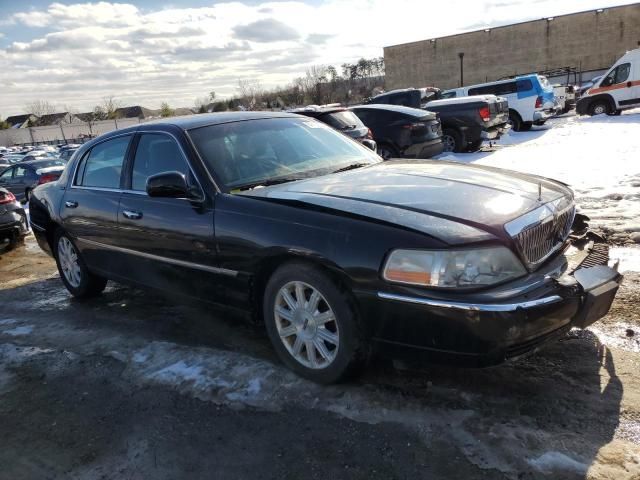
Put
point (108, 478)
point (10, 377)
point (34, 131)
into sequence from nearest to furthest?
point (108, 478)
point (10, 377)
point (34, 131)

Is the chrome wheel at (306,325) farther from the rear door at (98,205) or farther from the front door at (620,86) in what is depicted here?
the front door at (620,86)

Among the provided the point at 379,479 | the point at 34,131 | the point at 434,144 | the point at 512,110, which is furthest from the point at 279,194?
the point at 34,131

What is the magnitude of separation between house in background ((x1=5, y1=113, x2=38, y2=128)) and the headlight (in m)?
109

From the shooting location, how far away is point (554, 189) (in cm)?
358

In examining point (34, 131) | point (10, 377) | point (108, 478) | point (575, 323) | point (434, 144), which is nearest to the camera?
point (108, 478)

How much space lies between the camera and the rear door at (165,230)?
3.71 meters

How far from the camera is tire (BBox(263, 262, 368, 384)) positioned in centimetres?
303

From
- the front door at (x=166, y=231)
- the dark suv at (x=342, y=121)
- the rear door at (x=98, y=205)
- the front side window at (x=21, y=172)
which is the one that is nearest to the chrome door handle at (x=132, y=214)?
the front door at (x=166, y=231)

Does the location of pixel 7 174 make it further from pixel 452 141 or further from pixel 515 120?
pixel 515 120

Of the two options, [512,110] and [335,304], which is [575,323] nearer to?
[335,304]

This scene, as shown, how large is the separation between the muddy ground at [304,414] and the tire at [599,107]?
19738 mm

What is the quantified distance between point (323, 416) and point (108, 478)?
1.11m

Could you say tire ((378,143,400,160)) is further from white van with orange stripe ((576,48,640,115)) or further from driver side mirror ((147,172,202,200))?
white van with orange stripe ((576,48,640,115))

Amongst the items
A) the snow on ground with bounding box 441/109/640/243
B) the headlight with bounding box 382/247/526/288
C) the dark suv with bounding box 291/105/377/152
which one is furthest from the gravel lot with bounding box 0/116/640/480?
the dark suv with bounding box 291/105/377/152
